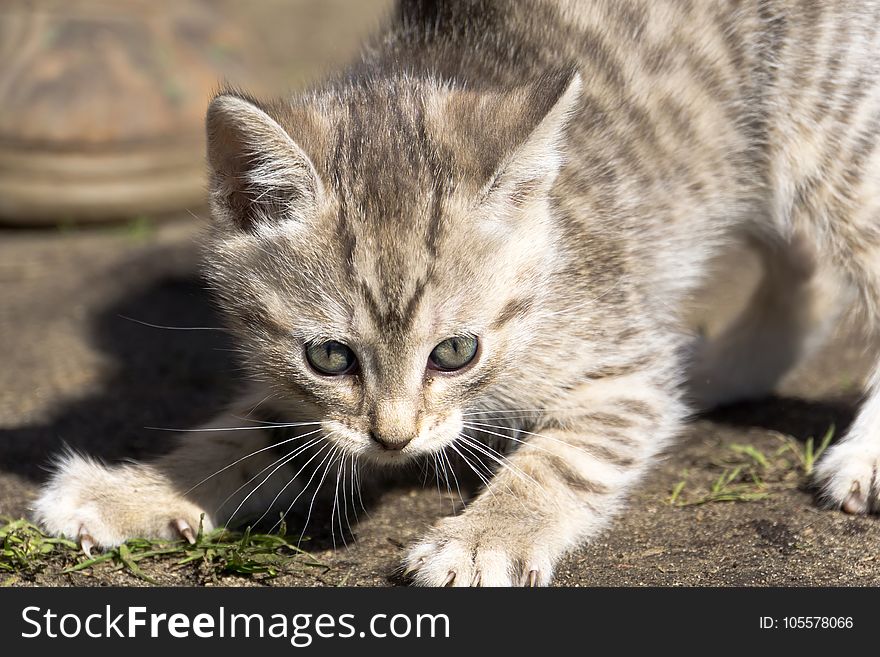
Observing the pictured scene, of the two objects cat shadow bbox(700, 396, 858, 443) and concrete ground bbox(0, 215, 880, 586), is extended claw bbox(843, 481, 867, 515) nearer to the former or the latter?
concrete ground bbox(0, 215, 880, 586)

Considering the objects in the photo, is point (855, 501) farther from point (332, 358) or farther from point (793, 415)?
point (332, 358)

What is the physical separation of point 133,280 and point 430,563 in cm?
272

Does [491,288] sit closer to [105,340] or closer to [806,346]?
[806,346]

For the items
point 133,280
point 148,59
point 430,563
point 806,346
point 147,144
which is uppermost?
point 148,59

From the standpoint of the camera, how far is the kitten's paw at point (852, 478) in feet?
9.50

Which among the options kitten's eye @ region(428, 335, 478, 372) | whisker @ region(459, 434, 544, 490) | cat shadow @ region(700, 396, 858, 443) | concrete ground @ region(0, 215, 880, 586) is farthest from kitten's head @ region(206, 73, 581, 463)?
cat shadow @ region(700, 396, 858, 443)

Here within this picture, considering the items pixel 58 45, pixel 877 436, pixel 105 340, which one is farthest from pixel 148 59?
pixel 877 436

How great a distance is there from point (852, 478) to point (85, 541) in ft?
6.65

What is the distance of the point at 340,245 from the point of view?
2.50 m

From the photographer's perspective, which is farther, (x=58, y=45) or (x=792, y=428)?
(x=58, y=45)

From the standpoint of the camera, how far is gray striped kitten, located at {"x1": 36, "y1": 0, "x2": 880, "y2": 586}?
250 cm

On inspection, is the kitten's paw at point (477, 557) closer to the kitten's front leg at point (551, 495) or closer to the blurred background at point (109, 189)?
the kitten's front leg at point (551, 495)

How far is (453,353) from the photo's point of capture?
8.37 ft

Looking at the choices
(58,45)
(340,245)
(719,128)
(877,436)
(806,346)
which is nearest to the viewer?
(340,245)
